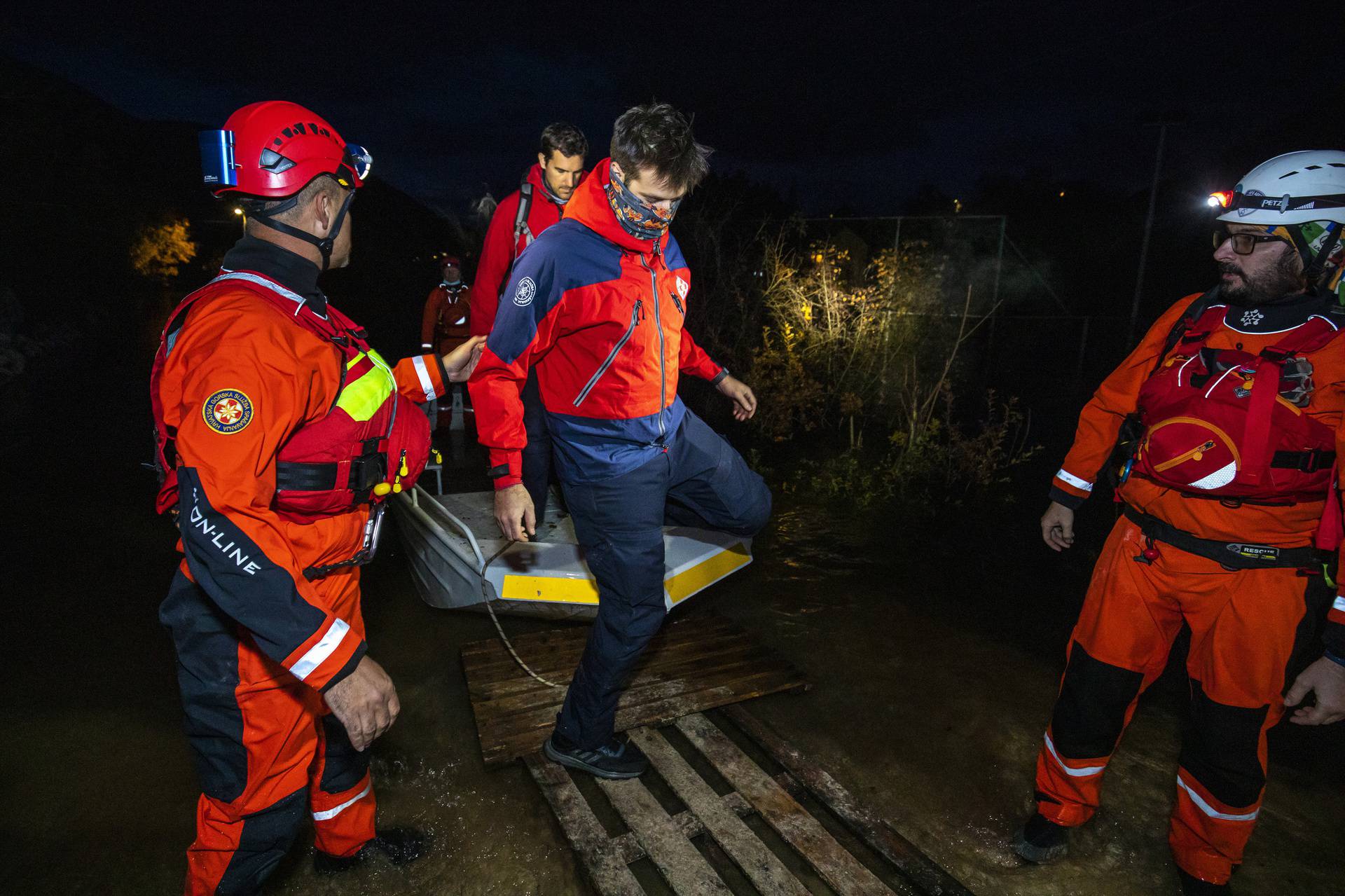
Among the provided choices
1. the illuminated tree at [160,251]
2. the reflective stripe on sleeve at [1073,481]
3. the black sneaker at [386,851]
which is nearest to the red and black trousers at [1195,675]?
the reflective stripe on sleeve at [1073,481]

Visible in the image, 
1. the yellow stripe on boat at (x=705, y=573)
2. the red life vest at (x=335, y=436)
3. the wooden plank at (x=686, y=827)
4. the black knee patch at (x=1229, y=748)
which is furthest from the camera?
the yellow stripe on boat at (x=705, y=573)

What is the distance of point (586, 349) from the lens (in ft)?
8.35

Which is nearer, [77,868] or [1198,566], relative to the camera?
[1198,566]

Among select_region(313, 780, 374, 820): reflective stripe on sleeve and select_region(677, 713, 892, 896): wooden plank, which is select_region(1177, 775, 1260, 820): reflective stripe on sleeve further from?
select_region(313, 780, 374, 820): reflective stripe on sleeve

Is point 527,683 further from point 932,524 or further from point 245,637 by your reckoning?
point 932,524

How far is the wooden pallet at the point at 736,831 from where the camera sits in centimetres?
247

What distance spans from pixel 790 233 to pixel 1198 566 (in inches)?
365

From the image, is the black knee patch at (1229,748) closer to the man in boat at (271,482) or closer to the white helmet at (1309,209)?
the white helmet at (1309,209)

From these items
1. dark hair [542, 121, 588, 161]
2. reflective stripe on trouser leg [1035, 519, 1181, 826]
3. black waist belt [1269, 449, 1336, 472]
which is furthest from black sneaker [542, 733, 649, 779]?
Answer: dark hair [542, 121, 588, 161]

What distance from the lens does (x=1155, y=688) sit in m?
3.74

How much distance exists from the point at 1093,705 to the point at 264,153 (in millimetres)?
3198

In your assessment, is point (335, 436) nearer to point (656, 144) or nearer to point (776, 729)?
point (656, 144)

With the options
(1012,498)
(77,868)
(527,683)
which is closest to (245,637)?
(77,868)

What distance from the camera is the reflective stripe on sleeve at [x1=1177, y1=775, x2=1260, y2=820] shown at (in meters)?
2.27
